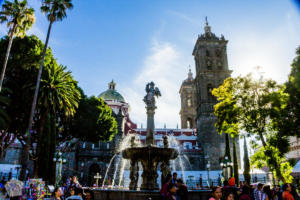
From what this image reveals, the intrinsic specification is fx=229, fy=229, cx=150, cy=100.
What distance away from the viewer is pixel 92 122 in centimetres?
2741

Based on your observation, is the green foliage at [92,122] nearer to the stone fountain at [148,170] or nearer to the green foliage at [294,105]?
the stone fountain at [148,170]

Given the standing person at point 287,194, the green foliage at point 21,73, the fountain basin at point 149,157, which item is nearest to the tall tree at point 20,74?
the green foliage at point 21,73

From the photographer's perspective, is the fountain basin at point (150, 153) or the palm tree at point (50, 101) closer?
the fountain basin at point (150, 153)

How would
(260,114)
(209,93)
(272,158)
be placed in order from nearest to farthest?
(272,158), (260,114), (209,93)

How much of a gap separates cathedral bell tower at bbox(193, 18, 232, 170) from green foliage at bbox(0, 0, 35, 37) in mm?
32920

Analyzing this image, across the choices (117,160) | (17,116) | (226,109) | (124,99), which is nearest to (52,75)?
(17,116)

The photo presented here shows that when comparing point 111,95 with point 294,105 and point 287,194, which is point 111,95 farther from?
point 287,194

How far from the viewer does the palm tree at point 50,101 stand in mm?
18609

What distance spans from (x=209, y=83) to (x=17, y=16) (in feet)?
121

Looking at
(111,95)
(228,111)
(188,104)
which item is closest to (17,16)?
(228,111)

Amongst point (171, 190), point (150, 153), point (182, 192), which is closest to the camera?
point (171, 190)

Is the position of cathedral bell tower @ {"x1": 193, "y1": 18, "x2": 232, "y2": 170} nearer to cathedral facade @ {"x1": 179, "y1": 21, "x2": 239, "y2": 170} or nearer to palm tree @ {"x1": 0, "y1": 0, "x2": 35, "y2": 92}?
cathedral facade @ {"x1": 179, "y1": 21, "x2": 239, "y2": 170}

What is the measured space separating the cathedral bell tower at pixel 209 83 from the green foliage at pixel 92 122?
20.2 meters

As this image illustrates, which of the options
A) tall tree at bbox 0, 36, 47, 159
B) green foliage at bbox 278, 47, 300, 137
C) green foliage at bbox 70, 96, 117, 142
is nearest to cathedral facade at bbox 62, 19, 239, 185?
green foliage at bbox 70, 96, 117, 142
